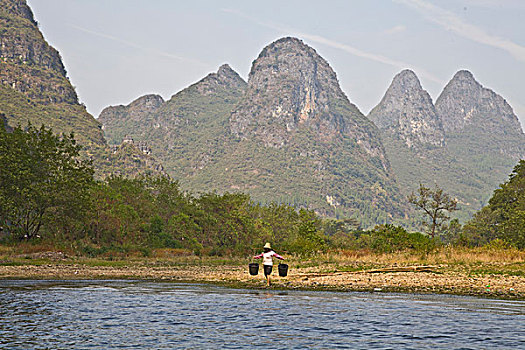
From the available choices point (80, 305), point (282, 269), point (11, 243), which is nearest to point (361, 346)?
point (80, 305)

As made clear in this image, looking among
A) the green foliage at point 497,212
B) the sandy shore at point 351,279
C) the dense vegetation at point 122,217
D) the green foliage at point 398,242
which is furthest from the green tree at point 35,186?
the green foliage at point 497,212

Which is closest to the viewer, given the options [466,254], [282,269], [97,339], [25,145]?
[97,339]

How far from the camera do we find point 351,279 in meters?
31.5

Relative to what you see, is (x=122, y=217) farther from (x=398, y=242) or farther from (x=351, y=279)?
(x=351, y=279)

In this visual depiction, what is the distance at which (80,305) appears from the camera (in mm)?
22797

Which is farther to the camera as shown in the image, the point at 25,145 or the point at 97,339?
the point at 25,145

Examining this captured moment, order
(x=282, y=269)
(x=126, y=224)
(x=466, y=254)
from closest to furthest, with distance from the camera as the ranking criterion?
(x=282, y=269)
(x=466, y=254)
(x=126, y=224)

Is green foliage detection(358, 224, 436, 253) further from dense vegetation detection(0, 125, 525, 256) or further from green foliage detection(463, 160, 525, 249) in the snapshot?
green foliage detection(463, 160, 525, 249)

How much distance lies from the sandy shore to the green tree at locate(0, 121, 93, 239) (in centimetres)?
1524

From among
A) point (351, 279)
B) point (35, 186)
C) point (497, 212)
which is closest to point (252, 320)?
point (351, 279)

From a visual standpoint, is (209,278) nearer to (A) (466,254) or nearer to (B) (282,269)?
(B) (282,269)

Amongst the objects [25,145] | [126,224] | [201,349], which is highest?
[25,145]

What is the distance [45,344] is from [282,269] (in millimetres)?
17113

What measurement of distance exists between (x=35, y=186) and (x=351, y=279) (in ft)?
125
